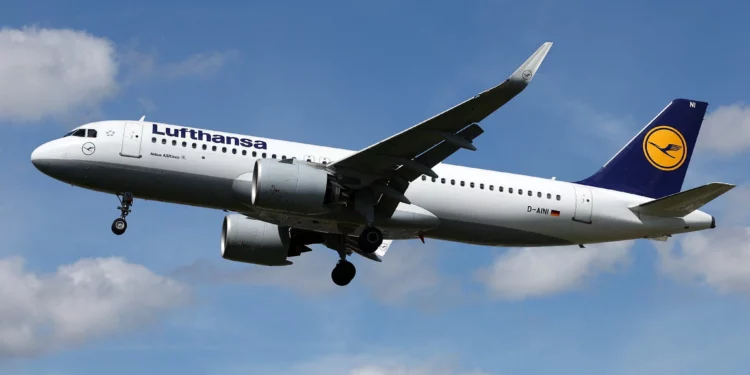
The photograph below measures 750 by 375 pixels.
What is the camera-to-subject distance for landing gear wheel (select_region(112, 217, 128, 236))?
34.2m

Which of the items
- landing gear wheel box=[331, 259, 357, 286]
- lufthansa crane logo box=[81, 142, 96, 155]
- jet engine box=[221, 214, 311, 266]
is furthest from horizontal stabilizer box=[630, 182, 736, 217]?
lufthansa crane logo box=[81, 142, 96, 155]

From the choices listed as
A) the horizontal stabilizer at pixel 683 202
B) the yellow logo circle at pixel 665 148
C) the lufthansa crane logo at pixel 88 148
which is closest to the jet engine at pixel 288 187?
the lufthansa crane logo at pixel 88 148

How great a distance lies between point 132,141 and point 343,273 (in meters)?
10.0

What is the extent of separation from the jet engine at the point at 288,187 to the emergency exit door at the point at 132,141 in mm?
4021

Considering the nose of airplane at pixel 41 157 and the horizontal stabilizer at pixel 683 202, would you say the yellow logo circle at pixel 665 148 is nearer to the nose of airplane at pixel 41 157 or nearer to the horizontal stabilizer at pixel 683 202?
the horizontal stabilizer at pixel 683 202

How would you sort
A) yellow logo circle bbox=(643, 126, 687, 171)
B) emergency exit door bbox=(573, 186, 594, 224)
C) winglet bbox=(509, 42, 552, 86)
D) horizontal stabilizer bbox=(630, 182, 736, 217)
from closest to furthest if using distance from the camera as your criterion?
winglet bbox=(509, 42, 552, 86)
horizontal stabilizer bbox=(630, 182, 736, 217)
emergency exit door bbox=(573, 186, 594, 224)
yellow logo circle bbox=(643, 126, 687, 171)

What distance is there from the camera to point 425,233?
36250 millimetres

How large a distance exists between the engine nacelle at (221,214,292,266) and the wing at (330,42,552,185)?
6518 millimetres

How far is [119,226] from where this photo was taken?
34.3 meters

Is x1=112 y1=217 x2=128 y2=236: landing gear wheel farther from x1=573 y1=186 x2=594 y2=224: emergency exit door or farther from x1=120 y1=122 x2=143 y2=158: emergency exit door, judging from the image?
x1=573 y1=186 x2=594 y2=224: emergency exit door

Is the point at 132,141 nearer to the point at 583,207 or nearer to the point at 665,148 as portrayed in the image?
the point at 583,207

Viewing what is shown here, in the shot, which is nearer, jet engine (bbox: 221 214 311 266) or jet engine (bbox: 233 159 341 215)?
jet engine (bbox: 233 159 341 215)

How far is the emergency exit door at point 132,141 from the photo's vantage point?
33.7m

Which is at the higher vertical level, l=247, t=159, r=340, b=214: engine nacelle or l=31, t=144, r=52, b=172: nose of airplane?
l=31, t=144, r=52, b=172: nose of airplane
